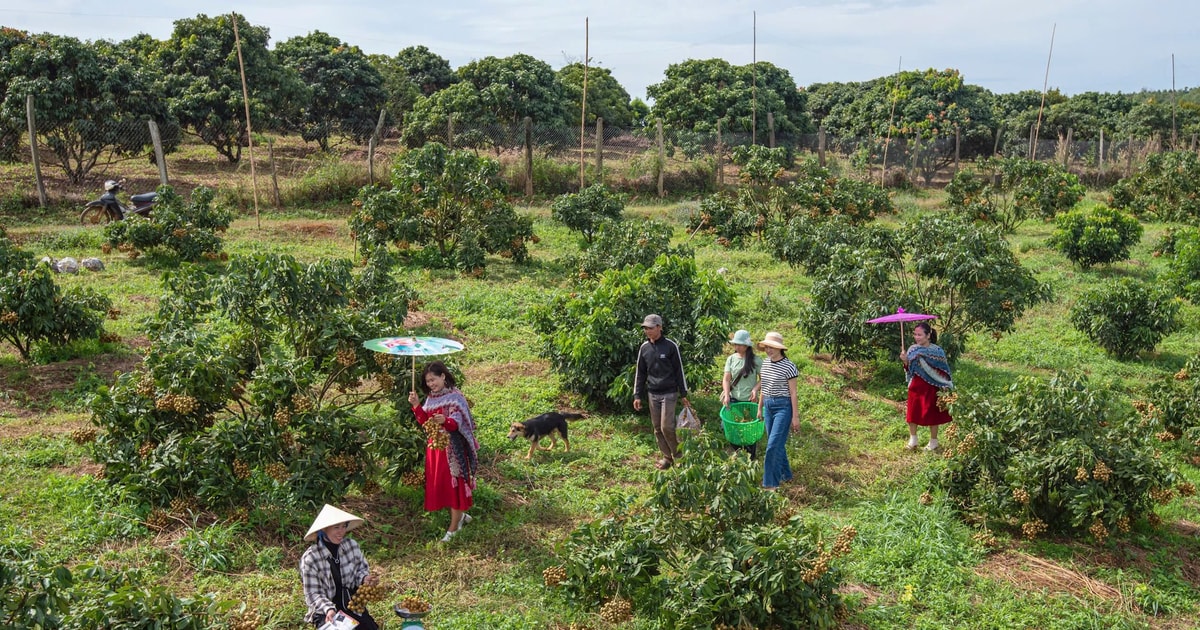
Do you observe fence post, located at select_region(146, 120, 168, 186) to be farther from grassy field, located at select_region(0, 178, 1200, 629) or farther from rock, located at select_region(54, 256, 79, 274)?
grassy field, located at select_region(0, 178, 1200, 629)

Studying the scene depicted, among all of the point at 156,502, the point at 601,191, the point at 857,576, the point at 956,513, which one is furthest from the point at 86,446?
the point at 601,191

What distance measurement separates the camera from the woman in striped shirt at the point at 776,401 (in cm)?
667

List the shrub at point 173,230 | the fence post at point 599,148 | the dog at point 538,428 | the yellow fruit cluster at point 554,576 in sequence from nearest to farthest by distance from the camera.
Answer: the yellow fruit cluster at point 554,576, the dog at point 538,428, the shrub at point 173,230, the fence post at point 599,148

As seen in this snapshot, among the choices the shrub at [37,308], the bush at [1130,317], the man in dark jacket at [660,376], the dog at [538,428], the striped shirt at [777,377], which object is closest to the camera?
the striped shirt at [777,377]

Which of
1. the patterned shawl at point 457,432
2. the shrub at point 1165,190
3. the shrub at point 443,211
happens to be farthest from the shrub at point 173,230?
the shrub at point 1165,190

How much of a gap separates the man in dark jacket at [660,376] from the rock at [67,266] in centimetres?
911

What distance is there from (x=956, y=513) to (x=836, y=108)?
30.3 m

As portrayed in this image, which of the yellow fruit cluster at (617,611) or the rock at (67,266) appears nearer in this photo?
the yellow fruit cluster at (617,611)

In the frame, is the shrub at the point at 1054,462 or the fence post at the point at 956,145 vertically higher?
the fence post at the point at 956,145

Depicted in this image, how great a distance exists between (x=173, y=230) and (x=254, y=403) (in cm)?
731

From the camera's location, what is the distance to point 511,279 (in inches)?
512

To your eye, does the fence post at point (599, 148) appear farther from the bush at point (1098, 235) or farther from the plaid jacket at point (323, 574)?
the plaid jacket at point (323, 574)

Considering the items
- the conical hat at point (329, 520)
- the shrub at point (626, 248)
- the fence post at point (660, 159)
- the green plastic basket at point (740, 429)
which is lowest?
the green plastic basket at point (740, 429)

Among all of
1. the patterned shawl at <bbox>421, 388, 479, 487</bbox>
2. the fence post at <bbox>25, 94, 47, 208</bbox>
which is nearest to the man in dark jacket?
the patterned shawl at <bbox>421, 388, 479, 487</bbox>
